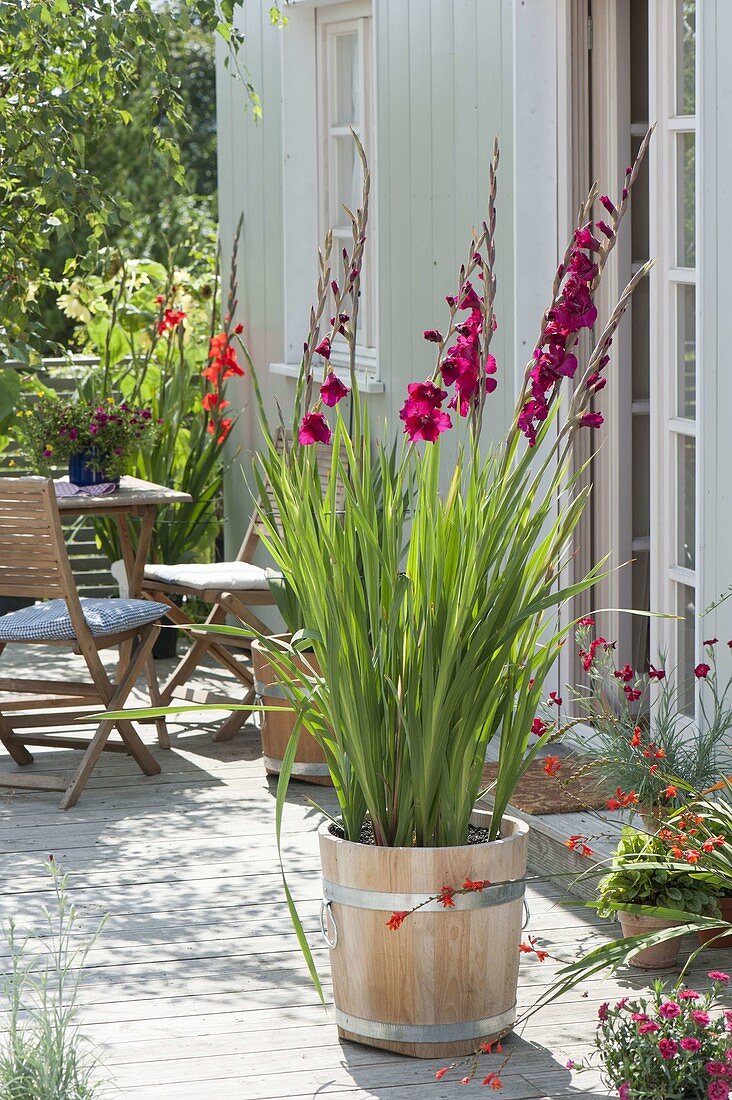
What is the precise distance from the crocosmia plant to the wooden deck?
397 millimetres

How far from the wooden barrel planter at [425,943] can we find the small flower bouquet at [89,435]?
304 cm

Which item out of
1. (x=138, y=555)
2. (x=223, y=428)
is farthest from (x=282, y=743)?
(x=223, y=428)

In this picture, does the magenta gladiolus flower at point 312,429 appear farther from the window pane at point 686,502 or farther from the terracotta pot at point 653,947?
the window pane at point 686,502

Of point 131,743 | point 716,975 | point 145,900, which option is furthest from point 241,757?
point 716,975

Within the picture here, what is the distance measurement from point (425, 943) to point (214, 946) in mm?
932

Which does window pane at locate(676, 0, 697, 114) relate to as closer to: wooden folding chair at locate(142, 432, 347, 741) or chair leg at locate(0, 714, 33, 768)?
wooden folding chair at locate(142, 432, 347, 741)

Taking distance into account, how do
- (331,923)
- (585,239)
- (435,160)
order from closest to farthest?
1. (585,239)
2. (331,923)
3. (435,160)

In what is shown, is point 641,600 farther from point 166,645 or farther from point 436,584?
point 166,645

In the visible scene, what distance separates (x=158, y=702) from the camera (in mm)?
5938

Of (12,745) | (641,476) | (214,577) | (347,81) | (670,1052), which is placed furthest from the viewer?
(347,81)

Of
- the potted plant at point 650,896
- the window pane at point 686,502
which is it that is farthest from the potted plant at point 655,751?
the window pane at point 686,502

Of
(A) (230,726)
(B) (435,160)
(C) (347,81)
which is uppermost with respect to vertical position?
(C) (347,81)

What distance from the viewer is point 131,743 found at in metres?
5.25

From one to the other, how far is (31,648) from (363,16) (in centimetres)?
341
